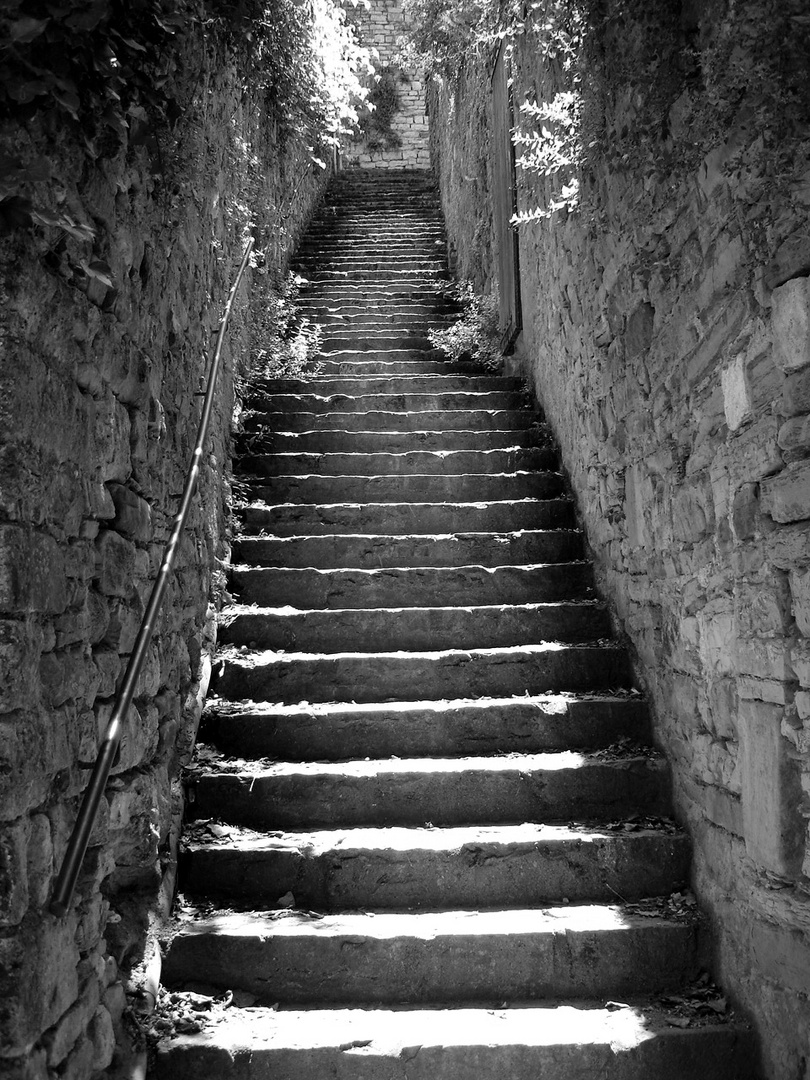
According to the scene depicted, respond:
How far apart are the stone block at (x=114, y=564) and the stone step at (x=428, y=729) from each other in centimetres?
111

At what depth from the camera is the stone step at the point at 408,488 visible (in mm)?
4496

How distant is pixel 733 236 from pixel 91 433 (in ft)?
5.51

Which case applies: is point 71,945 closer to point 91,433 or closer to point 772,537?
point 91,433

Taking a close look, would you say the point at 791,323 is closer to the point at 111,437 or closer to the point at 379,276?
the point at 111,437

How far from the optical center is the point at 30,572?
5.41ft

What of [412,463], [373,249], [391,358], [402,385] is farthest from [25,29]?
[373,249]

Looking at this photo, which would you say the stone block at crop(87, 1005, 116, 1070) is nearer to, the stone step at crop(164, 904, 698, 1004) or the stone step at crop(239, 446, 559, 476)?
the stone step at crop(164, 904, 698, 1004)

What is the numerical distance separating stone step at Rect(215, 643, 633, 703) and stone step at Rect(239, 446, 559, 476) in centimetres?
148

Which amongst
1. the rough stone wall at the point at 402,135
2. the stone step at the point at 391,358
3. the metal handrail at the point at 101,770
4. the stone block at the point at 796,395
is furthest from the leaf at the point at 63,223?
the rough stone wall at the point at 402,135

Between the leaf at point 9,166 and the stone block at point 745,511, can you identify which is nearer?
the leaf at point 9,166

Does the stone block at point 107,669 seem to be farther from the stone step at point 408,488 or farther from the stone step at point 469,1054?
the stone step at point 408,488

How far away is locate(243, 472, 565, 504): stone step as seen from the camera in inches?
177

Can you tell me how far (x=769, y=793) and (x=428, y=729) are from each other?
1.41 meters

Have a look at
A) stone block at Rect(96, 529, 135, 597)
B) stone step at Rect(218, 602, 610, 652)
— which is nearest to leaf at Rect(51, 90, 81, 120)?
stone block at Rect(96, 529, 135, 597)
